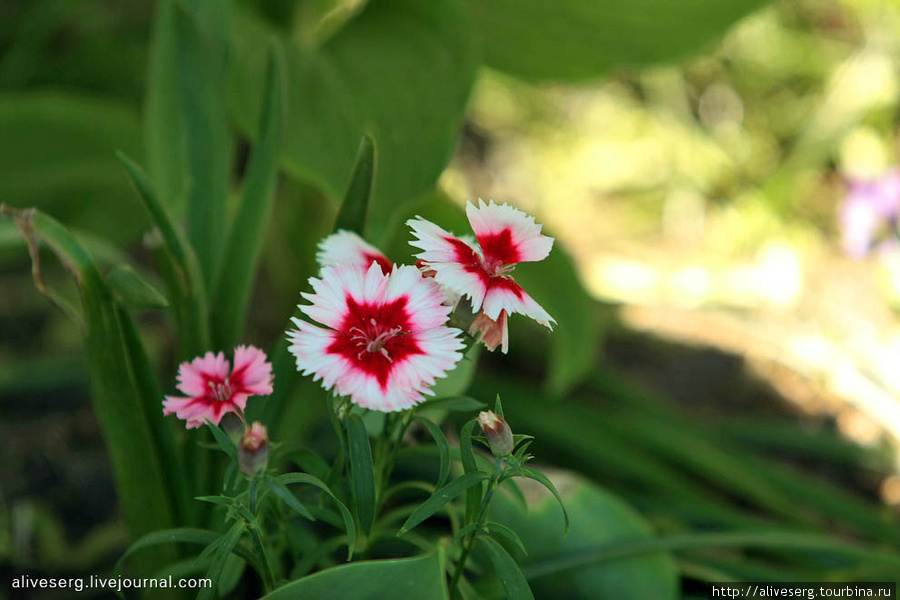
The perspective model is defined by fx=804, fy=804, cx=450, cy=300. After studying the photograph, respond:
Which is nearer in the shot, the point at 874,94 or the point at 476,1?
the point at 476,1

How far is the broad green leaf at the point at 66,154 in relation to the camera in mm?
1003

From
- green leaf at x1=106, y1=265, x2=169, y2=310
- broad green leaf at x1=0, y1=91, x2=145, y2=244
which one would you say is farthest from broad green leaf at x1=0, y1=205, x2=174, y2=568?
broad green leaf at x1=0, y1=91, x2=145, y2=244

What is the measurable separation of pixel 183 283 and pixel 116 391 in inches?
4.3

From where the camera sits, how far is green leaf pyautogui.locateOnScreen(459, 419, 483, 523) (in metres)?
0.44

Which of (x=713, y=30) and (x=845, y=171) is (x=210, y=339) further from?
(x=845, y=171)

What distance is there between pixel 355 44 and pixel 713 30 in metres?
0.47

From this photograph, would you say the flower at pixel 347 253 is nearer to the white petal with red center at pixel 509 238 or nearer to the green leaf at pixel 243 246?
the white petal with red center at pixel 509 238

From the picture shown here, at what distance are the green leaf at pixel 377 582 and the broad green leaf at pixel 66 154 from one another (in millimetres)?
775

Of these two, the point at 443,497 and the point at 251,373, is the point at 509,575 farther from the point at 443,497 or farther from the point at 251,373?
the point at 251,373

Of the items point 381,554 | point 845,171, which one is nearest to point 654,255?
point 845,171

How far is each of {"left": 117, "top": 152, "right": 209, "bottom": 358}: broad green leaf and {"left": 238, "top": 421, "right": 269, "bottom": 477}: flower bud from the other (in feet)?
0.80

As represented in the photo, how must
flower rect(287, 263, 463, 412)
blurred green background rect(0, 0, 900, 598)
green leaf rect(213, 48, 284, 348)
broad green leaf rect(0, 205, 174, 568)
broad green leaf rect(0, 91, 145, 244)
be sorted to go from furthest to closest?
broad green leaf rect(0, 91, 145, 244), blurred green background rect(0, 0, 900, 598), green leaf rect(213, 48, 284, 348), broad green leaf rect(0, 205, 174, 568), flower rect(287, 263, 463, 412)

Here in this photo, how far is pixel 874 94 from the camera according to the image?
1573mm

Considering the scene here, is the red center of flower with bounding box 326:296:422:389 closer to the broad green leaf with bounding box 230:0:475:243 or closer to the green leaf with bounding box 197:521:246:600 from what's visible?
the green leaf with bounding box 197:521:246:600
